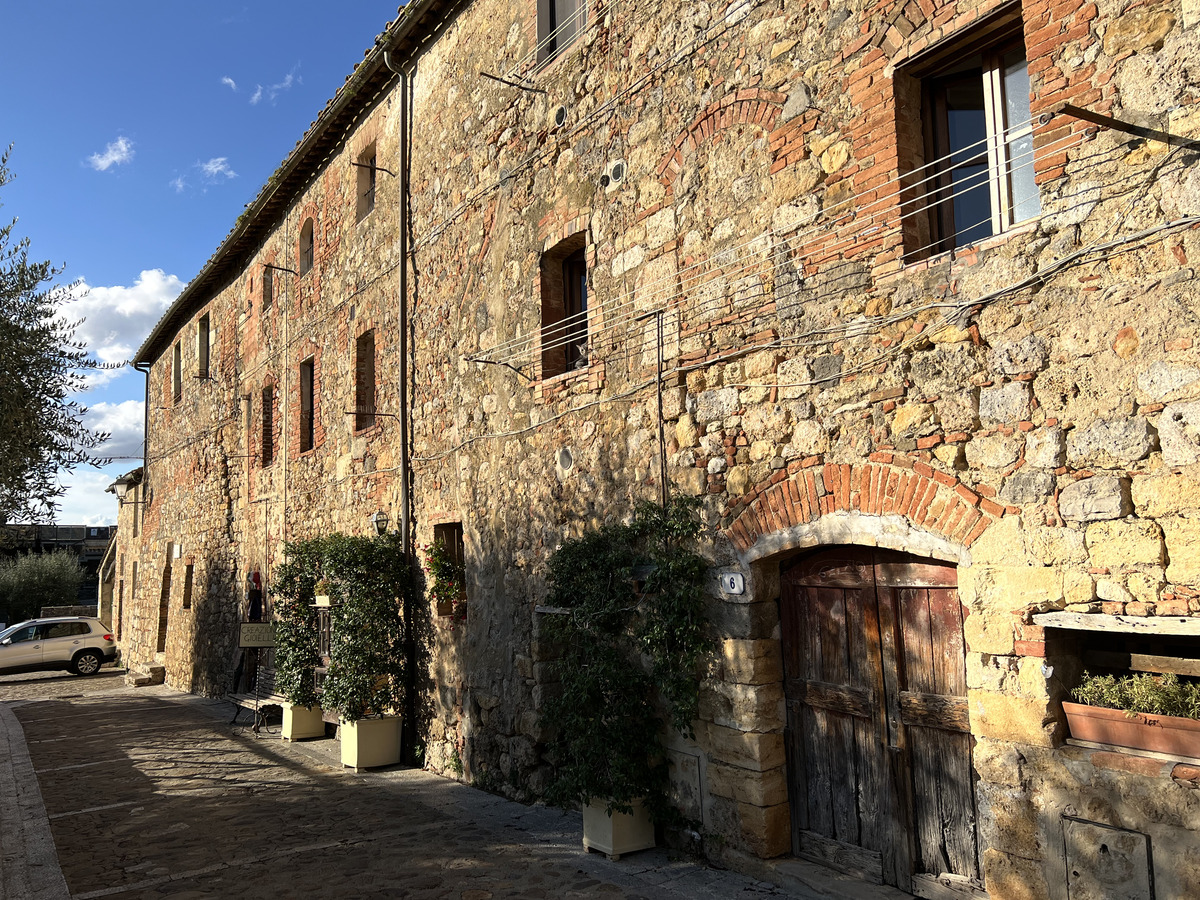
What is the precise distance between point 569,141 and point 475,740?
5.29m

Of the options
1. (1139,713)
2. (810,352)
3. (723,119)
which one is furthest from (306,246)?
(1139,713)

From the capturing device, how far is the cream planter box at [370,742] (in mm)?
8703

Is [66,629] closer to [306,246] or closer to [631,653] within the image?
[306,246]

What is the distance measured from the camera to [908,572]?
182 inches

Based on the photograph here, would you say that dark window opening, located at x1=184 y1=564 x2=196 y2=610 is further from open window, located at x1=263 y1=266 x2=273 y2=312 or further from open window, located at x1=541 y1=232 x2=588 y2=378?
open window, located at x1=541 y1=232 x2=588 y2=378

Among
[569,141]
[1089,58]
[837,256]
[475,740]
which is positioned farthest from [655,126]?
[475,740]

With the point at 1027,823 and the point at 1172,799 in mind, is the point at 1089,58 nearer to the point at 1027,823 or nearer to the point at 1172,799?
the point at 1172,799

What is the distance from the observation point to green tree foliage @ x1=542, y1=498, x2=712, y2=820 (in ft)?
17.9

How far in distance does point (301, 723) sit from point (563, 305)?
6.44 m

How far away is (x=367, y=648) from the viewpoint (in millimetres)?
8766

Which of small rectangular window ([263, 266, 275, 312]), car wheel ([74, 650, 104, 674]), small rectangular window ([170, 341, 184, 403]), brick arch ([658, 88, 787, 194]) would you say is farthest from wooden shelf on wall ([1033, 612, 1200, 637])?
car wheel ([74, 650, 104, 674])

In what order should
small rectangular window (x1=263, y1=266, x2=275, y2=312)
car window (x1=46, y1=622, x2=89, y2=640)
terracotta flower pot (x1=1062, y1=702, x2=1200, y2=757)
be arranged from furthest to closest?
car window (x1=46, y1=622, x2=89, y2=640)
small rectangular window (x1=263, y1=266, x2=275, y2=312)
terracotta flower pot (x1=1062, y1=702, x2=1200, y2=757)

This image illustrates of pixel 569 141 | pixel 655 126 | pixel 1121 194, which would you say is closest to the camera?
pixel 1121 194

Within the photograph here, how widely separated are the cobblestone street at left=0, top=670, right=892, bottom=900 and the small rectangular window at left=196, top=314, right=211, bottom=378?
891 centimetres
